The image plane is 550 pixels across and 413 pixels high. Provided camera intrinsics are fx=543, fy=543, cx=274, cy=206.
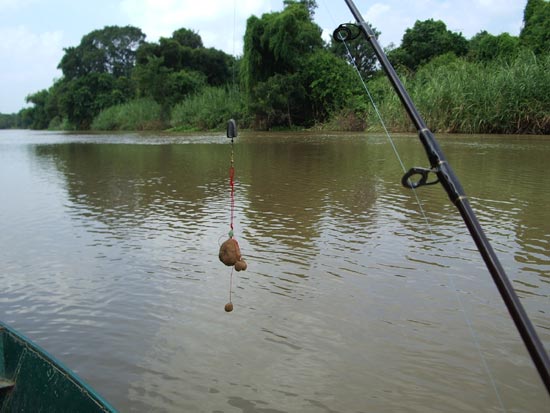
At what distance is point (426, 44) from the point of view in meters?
44.2

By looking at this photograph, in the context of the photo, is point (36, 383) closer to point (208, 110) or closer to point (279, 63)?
point (279, 63)

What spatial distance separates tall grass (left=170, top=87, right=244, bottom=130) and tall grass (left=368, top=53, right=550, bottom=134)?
18.2 metres

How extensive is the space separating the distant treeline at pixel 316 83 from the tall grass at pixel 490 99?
43mm

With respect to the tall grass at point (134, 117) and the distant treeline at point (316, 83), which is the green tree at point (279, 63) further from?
the tall grass at point (134, 117)

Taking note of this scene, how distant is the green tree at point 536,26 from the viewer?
32406 mm

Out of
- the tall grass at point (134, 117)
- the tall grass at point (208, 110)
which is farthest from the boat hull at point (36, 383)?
the tall grass at point (134, 117)

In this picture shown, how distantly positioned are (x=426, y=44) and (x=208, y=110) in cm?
1860

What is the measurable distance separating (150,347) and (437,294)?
2.35 m

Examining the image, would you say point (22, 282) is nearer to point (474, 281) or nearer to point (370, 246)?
point (370, 246)

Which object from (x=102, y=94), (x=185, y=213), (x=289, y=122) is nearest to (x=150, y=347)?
(x=185, y=213)

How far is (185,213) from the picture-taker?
7871 mm

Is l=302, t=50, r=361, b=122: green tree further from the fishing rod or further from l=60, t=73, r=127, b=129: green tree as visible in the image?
the fishing rod

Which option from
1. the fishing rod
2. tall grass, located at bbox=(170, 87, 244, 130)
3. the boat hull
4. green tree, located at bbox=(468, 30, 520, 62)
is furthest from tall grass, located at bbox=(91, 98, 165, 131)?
the fishing rod

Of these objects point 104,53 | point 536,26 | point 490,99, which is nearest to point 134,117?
point 104,53
